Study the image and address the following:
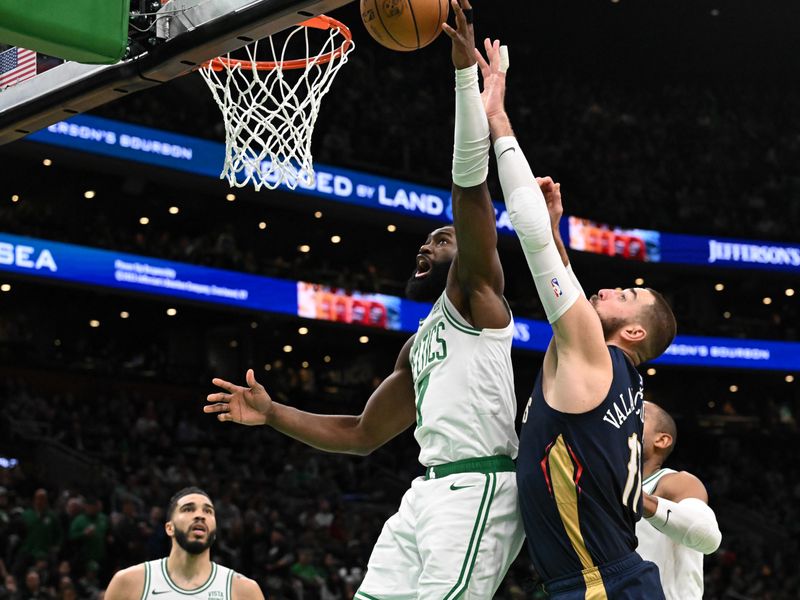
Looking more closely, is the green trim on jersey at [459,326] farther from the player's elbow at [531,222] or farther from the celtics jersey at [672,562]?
the celtics jersey at [672,562]

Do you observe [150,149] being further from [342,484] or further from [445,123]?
[445,123]

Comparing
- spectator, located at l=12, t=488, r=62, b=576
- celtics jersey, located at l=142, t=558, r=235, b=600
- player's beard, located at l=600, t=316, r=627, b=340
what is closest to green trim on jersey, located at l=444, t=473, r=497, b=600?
player's beard, located at l=600, t=316, r=627, b=340

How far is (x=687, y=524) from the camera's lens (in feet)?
13.9

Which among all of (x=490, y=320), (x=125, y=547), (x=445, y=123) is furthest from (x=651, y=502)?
(x=445, y=123)

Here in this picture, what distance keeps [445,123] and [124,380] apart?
Result: 965 centimetres

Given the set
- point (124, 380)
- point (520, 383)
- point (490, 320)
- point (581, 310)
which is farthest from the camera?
point (520, 383)

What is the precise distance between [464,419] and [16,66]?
9.17 ft

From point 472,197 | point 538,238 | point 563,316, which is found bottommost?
→ point 563,316

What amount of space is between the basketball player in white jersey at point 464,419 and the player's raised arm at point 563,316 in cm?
31

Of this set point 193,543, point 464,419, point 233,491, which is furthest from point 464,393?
point 233,491

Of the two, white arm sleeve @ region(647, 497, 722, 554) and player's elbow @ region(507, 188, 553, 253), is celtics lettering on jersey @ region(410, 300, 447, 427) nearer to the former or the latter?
player's elbow @ region(507, 188, 553, 253)

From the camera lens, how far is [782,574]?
21.2 m

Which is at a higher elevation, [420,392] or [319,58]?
[319,58]

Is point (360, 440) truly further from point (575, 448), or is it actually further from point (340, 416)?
point (575, 448)
